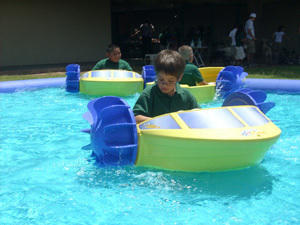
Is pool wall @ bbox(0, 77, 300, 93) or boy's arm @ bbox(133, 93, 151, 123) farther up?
boy's arm @ bbox(133, 93, 151, 123)

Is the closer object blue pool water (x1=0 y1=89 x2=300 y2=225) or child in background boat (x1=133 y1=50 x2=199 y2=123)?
blue pool water (x1=0 y1=89 x2=300 y2=225)

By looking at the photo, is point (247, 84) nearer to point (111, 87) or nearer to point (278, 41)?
point (111, 87)

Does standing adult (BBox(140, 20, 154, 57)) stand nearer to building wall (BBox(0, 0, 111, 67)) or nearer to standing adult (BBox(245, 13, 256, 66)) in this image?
building wall (BBox(0, 0, 111, 67))

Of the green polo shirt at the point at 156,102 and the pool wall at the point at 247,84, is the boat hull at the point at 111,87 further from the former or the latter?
the green polo shirt at the point at 156,102

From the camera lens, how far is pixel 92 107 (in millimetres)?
3283

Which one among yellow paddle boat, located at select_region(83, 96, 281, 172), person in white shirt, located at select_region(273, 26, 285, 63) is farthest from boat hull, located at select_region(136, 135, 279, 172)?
person in white shirt, located at select_region(273, 26, 285, 63)

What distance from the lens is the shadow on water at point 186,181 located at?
2938 millimetres

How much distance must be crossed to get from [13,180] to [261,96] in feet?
7.92

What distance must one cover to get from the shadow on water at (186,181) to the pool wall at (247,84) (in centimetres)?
472

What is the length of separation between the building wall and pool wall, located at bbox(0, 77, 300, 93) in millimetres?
6178

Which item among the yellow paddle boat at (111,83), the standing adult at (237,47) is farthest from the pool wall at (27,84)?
the standing adult at (237,47)

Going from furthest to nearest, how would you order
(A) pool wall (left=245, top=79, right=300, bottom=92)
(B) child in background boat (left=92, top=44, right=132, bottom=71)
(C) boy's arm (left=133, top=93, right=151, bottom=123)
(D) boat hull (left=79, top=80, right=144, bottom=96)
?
(B) child in background boat (left=92, top=44, right=132, bottom=71), (A) pool wall (left=245, top=79, right=300, bottom=92), (D) boat hull (left=79, top=80, right=144, bottom=96), (C) boy's arm (left=133, top=93, right=151, bottom=123)

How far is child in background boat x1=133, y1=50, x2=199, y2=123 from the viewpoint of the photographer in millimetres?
3178

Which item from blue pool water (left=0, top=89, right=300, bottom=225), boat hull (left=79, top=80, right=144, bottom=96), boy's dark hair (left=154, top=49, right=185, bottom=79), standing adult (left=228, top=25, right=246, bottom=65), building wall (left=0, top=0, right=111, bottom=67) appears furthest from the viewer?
building wall (left=0, top=0, right=111, bottom=67)
